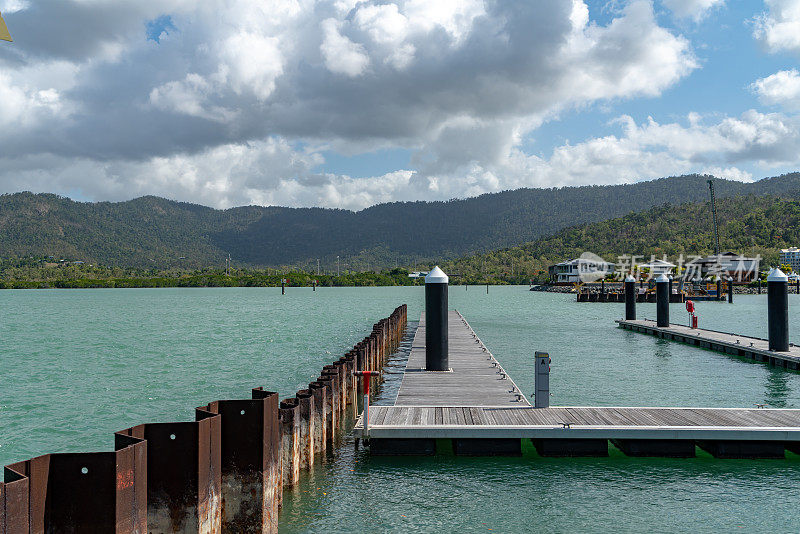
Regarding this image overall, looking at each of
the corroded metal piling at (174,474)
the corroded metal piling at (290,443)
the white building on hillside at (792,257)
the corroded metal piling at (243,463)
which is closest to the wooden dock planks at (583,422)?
the corroded metal piling at (290,443)

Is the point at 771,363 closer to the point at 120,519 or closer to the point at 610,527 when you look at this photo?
the point at 610,527

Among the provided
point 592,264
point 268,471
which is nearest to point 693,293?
point 592,264

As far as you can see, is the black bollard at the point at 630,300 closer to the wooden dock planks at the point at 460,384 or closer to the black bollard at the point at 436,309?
the wooden dock planks at the point at 460,384

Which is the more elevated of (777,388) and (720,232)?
(720,232)

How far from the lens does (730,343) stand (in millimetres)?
28234

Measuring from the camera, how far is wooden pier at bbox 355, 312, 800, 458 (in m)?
11.9

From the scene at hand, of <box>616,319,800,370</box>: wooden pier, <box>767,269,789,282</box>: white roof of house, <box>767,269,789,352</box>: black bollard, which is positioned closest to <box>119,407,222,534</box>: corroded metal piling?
<box>767,269,789,352</box>: black bollard

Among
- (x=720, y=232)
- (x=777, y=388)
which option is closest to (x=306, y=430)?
(x=777, y=388)

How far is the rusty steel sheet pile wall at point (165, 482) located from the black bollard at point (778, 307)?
20.1 meters

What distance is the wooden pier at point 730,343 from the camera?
24.1 metres

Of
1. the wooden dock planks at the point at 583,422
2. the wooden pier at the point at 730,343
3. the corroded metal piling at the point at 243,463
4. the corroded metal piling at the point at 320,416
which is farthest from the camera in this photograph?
the wooden pier at the point at 730,343

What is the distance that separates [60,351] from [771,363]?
1457 inches

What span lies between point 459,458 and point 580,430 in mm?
2359

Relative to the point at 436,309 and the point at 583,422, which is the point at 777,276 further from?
the point at 583,422
